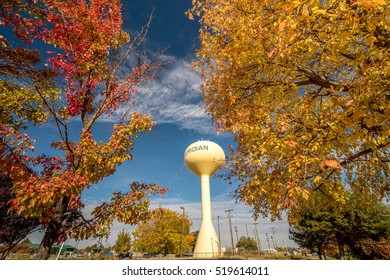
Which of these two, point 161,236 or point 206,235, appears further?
point 161,236

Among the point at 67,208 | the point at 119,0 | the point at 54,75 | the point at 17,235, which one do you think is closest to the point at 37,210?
the point at 67,208

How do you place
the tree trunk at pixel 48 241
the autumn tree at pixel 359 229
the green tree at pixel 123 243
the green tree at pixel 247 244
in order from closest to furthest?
the tree trunk at pixel 48 241 → the autumn tree at pixel 359 229 → the green tree at pixel 123 243 → the green tree at pixel 247 244

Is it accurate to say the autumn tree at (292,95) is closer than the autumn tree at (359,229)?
Yes

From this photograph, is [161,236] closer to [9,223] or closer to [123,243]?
[123,243]

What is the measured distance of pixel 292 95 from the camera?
700 centimetres

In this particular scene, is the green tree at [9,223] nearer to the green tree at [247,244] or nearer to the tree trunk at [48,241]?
the tree trunk at [48,241]

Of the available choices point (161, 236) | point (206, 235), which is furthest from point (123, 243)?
point (206, 235)

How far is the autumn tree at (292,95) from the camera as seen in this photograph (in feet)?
13.4

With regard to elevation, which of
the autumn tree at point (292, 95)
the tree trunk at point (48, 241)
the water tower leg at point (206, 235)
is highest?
the water tower leg at point (206, 235)

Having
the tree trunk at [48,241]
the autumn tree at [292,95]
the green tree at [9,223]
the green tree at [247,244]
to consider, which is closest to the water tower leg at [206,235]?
the green tree at [9,223]

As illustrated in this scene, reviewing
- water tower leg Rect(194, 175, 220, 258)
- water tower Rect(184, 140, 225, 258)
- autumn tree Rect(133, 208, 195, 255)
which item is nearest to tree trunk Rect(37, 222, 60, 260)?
water tower Rect(184, 140, 225, 258)

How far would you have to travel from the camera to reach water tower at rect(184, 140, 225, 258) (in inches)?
1206

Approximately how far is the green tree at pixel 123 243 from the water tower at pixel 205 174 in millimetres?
34944

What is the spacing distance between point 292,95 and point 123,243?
207 ft
